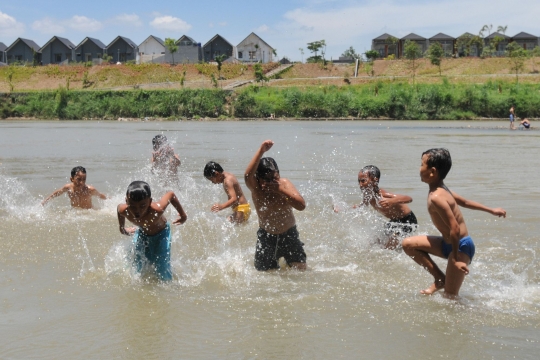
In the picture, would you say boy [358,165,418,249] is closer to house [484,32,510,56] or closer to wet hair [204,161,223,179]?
wet hair [204,161,223,179]

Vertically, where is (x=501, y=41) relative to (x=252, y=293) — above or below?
above

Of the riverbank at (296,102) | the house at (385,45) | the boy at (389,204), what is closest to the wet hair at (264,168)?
the boy at (389,204)

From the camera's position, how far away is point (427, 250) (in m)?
4.73

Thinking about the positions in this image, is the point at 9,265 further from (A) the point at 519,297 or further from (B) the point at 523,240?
(B) the point at 523,240

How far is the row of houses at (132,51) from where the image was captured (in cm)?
8119

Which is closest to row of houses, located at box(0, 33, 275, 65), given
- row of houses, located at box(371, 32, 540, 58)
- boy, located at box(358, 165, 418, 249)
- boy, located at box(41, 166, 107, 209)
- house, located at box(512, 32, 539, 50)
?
row of houses, located at box(371, 32, 540, 58)

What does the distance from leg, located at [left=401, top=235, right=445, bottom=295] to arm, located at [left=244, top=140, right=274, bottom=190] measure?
1362 mm

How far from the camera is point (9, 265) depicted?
5824 mm

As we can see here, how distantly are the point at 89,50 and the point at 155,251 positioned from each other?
83118 millimetres

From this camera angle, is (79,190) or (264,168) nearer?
(264,168)

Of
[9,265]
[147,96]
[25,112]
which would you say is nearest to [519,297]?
[9,265]

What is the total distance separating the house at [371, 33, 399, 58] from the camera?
269 ft

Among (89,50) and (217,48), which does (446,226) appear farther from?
(89,50)

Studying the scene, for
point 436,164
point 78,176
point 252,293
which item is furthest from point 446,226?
point 78,176
